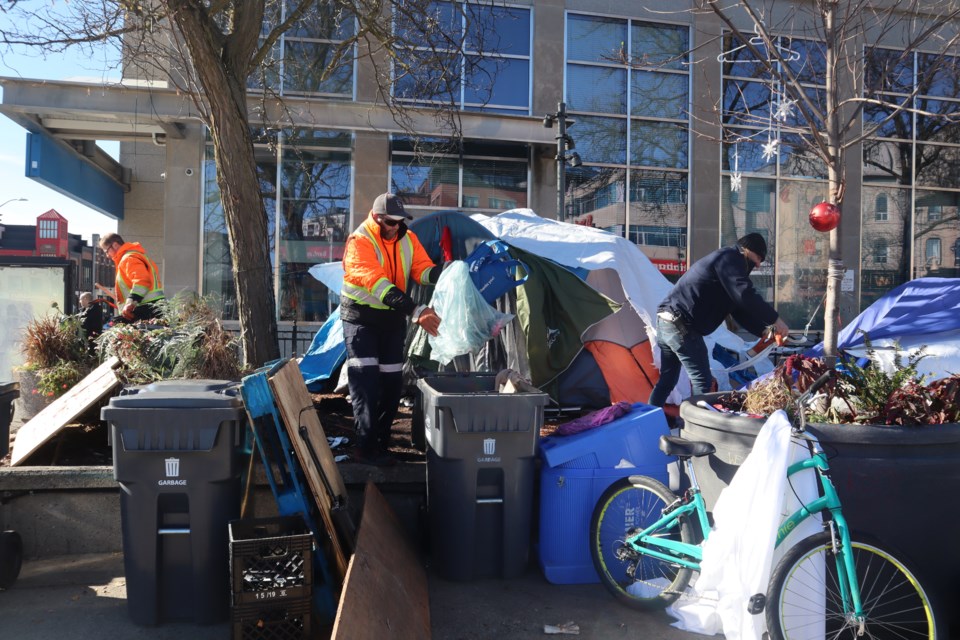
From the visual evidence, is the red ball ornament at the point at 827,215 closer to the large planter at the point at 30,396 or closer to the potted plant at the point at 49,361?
the potted plant at the point at 49,361

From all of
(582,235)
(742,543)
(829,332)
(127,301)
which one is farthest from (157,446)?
(582,235)

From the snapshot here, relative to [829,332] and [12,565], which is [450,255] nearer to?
[829,332]

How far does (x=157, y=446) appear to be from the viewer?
11.2 ft

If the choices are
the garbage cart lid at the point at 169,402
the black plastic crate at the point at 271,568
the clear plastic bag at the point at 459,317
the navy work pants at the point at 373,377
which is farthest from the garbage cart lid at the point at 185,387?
the clear plastic bag at the point at 459,317

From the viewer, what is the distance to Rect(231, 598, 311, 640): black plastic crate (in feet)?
10.4

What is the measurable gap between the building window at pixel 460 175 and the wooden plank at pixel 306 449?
901cm

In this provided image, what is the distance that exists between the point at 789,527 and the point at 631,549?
91cm

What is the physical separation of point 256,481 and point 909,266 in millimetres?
15089

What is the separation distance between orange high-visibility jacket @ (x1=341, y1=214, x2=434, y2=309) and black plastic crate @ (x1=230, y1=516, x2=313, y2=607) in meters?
1.82

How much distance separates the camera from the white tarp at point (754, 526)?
110 inches

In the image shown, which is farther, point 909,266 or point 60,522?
point 909,266

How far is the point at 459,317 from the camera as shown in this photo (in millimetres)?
5543

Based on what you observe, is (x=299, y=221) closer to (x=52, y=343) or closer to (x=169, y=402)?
(x=52, y=343)

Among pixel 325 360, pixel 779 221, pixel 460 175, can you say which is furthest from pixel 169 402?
pixel 779 221
